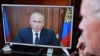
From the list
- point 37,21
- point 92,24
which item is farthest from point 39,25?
point 92,24

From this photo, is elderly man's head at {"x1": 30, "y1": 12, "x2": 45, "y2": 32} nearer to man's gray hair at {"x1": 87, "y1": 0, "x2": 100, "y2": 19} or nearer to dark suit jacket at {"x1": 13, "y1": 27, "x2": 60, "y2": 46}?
dark suit jacket at {"x1": 13, "y1": 27, "x2": 60, "y2": 46}

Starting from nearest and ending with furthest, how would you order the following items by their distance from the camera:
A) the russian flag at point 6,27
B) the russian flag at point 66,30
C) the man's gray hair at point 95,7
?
1. the man's gray hair at point 95,7
2. the russian flag at point 66,30
3. the russian flag at point 6,27

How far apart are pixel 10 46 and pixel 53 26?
55 centimetres

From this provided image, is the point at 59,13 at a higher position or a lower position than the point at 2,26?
higher

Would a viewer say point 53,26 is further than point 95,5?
Yes

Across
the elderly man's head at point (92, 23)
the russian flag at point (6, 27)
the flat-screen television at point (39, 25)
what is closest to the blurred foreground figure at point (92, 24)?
A: the elderly man's head at point (92, 23)

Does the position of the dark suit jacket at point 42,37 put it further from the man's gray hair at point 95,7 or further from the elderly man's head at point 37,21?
the man's gray hair at point 95,7

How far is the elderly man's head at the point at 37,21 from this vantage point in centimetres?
173

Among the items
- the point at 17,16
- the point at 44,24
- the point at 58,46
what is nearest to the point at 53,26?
the point at 44,24

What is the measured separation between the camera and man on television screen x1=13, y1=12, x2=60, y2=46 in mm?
1735

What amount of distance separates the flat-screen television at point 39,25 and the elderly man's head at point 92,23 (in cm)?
125

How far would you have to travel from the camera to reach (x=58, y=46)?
1799 mm

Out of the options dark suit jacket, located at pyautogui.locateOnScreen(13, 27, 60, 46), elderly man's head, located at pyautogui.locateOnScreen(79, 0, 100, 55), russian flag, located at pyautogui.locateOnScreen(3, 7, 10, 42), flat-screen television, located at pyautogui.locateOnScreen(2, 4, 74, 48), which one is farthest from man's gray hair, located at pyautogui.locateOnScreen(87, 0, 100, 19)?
russian flag, located at pyautogui.locateOnScreen(3, 7, 10, 42)

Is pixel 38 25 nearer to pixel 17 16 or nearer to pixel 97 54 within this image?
pixel 17 16
